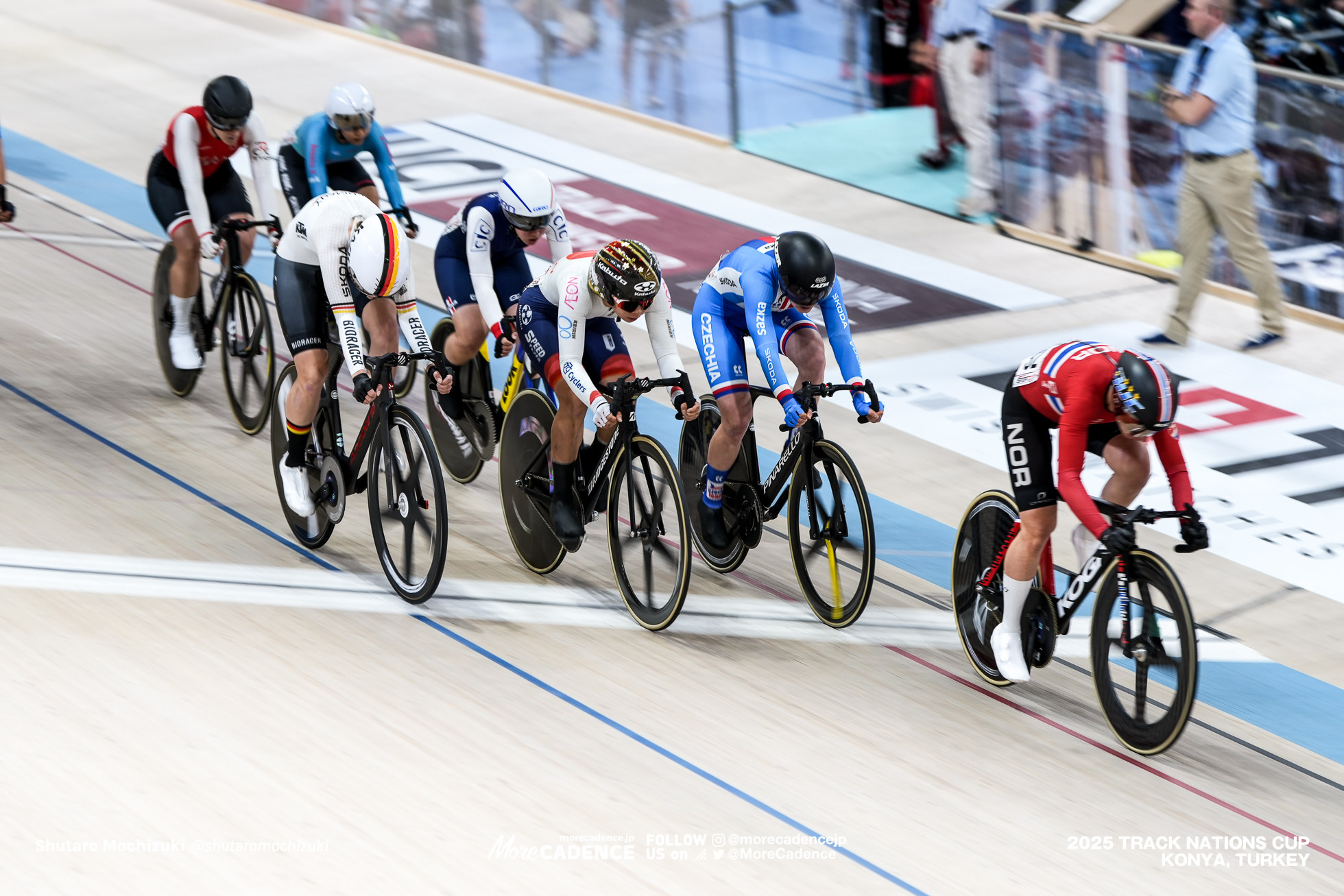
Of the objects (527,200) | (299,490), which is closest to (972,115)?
(527,200)

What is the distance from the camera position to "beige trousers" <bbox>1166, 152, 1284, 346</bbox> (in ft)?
26.6

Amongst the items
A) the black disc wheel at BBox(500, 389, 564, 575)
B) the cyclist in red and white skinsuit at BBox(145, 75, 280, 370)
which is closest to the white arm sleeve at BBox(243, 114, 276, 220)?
the cyclist in red and white skinsuit at BBox(145, 75, 280, 370)

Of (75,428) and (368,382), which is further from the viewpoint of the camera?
(75,428)

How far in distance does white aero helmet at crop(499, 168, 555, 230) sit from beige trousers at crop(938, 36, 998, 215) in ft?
17.4

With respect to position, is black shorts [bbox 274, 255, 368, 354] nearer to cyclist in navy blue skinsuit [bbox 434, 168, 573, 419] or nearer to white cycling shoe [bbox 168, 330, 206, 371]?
cyclist in navy blue skinsuit [bbox 434, 168, 573, 419]

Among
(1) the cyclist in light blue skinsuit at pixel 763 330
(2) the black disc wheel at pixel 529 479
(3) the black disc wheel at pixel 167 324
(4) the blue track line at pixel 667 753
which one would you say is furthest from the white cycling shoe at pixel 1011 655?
(3) the black disc wheel at pixel 167 324

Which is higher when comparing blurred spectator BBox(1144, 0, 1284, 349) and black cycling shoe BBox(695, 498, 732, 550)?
blurred spectator BBox(1144, 0, 1284, 349)

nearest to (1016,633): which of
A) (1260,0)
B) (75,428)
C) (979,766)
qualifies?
(979,766)

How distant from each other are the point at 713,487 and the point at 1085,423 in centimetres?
156

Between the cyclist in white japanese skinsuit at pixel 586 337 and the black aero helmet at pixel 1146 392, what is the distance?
1.43 meters

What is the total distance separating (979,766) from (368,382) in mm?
2428

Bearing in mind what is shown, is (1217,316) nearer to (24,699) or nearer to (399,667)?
Result: (399,667)

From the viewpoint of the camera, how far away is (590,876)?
14.0 feet

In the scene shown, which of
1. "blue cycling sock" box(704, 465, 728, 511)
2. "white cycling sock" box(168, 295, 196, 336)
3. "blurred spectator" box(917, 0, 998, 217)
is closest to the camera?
"blue cycling sock" box(704, 465, 728, 511)
